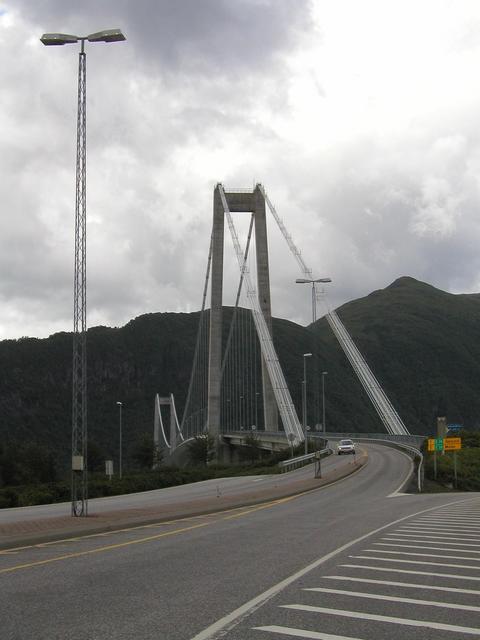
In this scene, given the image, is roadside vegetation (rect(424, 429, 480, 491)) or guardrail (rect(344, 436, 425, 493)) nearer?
guardrail (rect(344, 436, 425, 493))

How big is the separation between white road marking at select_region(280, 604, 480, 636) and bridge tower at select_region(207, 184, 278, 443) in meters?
66.6

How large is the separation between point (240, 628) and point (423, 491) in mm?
33328

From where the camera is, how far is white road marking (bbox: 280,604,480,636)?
673cm

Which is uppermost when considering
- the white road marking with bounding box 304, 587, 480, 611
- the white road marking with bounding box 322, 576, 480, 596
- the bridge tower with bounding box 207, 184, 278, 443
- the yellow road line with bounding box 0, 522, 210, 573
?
the bridge tower with bounding box 207, 184, 278, 443

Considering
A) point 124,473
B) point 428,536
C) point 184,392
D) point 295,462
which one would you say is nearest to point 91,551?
point 428,536

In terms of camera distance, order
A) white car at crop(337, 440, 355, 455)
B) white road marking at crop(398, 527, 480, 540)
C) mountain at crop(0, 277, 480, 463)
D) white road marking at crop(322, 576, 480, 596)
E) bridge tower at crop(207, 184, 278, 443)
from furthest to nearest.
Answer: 1. mountain at crop(0, 277, 480, 463)
2. bridge tower at crop(207, 184, 278, 443)
3. white car at crop(337, 440, 355, 455)
4. white road marking at crop(398, 527, 480, 540)
5. white road marking at crop(322, 576, 480, 596)

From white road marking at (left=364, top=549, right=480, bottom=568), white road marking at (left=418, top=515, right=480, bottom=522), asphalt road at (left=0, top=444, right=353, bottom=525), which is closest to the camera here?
white road marking at (left=364, top=549, right=480, bottom=568)

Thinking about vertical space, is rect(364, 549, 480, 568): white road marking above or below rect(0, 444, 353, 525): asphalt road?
above

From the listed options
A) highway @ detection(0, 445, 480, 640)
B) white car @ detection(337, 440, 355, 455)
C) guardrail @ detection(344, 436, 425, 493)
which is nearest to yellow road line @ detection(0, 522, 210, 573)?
highway @ detection(0, 445, 480, 640)

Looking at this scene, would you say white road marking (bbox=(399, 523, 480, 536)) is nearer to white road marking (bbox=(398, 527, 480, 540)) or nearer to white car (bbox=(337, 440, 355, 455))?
white road marking (bbox=(398, 527, 480, 540))

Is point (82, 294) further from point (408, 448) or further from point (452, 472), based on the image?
point (408, 448)

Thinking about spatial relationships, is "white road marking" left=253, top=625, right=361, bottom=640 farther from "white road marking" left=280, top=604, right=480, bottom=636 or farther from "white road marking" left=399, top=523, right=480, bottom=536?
"white road marking" left=399, top=523, right=480, bottom=536

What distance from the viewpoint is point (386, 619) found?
7.12 m

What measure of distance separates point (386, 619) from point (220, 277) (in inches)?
2811
